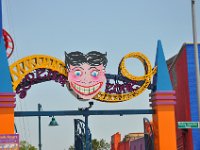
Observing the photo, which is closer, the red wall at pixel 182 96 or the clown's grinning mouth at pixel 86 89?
the clown's grinning mouth at pixel 86 89

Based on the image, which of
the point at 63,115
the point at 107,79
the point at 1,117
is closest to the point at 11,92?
the point at 1,117

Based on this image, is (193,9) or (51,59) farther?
(51,59)

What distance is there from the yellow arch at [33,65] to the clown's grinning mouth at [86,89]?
1147 mm

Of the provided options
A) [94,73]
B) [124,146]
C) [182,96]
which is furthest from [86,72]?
[124,146]

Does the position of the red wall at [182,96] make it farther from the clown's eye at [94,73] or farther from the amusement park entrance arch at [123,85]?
the clown's eye at [94,73]

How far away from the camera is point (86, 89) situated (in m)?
32.9

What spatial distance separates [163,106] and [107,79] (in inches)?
158

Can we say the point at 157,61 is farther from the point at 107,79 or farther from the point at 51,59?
the point at 51,59

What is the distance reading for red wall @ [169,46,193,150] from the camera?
113 ft

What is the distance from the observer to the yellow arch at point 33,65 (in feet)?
106

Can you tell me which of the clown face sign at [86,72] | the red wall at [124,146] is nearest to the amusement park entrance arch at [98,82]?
the clown face sign at [86,72]

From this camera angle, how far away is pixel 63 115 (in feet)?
108

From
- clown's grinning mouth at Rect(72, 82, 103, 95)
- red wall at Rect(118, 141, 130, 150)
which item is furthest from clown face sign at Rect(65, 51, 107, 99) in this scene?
red wall at Rect(118, 141, 130, 150)

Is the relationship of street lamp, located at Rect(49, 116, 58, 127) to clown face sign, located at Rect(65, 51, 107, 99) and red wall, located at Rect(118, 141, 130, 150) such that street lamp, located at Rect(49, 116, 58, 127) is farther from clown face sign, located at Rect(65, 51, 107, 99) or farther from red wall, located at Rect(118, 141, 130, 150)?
red wall, located at Rect(118, 141, 130, 150)
